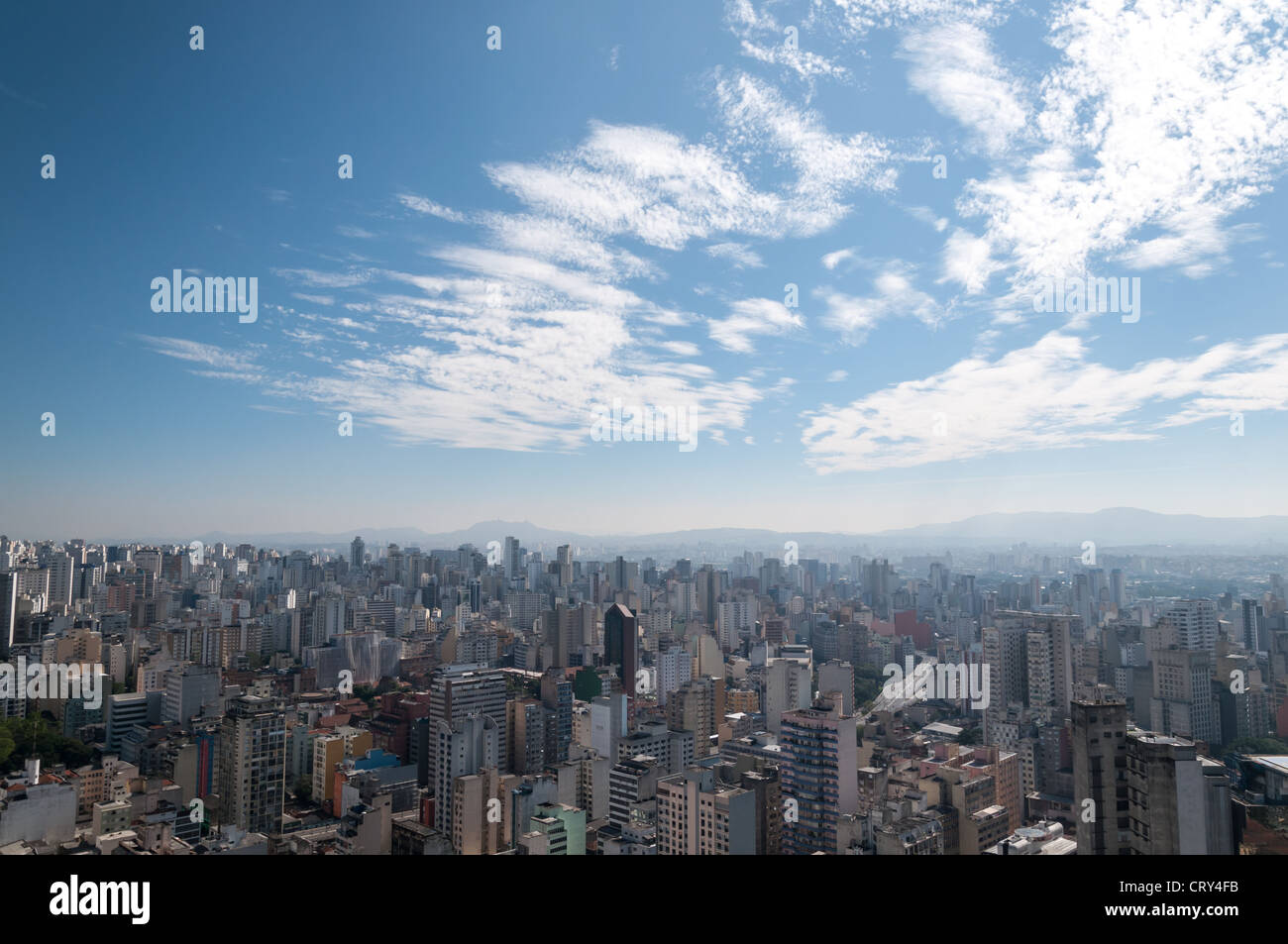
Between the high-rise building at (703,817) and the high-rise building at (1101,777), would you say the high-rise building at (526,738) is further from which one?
the high-rise building at (1101,777)

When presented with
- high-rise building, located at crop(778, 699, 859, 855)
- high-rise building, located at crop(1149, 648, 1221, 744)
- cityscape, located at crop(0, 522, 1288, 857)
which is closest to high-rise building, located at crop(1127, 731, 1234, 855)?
cityscape, located at crop(0, 522, 1288, 857)

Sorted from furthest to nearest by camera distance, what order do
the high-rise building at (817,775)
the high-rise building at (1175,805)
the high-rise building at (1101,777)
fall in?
the high-rise building at (817,775) < the high-rise building at (1101,777) < the high-rise building at (1175,805)

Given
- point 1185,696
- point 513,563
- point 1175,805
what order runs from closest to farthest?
1. point 1175,805
2. point 1185,696
3. point 513,563

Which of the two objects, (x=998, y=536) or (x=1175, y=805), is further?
(x=998, y=536)

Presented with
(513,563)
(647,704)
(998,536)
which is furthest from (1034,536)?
(513,563)

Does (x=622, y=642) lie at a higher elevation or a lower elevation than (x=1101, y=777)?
lower

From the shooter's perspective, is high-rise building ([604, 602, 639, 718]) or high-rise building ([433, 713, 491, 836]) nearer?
high-rise building ([433, 713, 491, 836])

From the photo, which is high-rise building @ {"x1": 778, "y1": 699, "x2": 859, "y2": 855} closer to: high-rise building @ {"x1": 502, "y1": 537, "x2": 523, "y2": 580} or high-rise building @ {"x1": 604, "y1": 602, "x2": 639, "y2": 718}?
high-rise building @ {"x1": 604, "y1": 602, "x2": 639, "y2": 718}

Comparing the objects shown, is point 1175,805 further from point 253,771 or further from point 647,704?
point 647,704

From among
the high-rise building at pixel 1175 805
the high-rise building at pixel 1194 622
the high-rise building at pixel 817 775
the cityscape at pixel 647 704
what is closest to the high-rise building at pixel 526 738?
the cityscape at pixel 647 704
